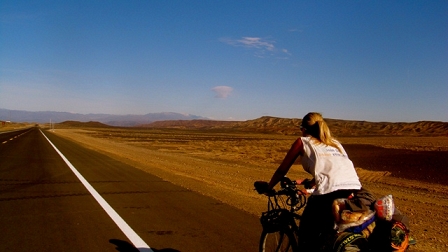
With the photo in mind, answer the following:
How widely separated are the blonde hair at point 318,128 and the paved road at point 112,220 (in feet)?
8.81

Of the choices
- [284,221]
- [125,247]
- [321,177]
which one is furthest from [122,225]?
[321,177]

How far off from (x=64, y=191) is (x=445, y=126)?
12779cm

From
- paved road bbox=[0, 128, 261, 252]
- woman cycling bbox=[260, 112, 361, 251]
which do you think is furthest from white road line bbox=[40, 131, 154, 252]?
woman cycling bbox=[260, 112, 361, 251]

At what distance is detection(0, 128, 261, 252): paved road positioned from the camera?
6.01 m

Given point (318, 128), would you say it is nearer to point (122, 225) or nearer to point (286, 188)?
point (286, 188)

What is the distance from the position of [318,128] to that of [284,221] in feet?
3.45

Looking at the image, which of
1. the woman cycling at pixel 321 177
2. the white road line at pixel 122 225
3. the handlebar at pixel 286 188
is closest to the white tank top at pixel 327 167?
the woman cycling at pixel 321 177

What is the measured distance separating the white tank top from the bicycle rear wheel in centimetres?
69

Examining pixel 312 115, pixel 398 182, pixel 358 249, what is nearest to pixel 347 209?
pixel 358 249

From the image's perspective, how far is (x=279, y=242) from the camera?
14.1 feet

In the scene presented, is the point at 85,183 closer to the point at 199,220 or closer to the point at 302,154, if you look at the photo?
the point at 199,220

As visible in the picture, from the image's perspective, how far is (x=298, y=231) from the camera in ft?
13.0

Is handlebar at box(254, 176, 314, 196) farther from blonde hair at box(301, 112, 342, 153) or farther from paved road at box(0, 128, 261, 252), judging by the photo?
paved road at box(0, 128, 261, 252)

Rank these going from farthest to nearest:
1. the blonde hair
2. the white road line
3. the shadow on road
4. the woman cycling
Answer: the white road line, the shadow on road, the blonde hair, the woman cycling
